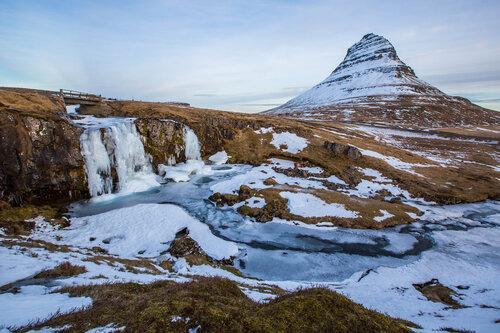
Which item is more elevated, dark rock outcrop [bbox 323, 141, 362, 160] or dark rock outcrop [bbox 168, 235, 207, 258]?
dark rock outcrop [bbox 323, 141, 362, 160]

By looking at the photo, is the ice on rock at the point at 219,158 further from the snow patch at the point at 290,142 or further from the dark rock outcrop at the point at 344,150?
the dark rock outcrop at the point at 344,150

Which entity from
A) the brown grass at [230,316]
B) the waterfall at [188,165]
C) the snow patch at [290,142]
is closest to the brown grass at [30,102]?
the waterfall at [188,165]

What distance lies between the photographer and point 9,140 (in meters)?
20.7

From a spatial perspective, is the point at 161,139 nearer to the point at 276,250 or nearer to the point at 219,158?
the point at 219,158

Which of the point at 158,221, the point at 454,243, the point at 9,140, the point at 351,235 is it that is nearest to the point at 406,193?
the point at 454,243

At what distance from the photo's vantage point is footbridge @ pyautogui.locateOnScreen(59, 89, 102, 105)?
35.9 meters

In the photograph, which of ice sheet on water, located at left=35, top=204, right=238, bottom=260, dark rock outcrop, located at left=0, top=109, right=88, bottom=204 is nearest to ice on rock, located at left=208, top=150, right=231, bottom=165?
ice sheet on water, located at left=35, top=204, right=238, bottom=260

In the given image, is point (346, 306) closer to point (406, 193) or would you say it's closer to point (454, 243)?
point (454, 243)

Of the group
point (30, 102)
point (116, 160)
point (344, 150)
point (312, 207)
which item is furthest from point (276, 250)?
point (30, 102)

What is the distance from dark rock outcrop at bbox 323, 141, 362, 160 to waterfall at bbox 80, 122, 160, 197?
1234 inches

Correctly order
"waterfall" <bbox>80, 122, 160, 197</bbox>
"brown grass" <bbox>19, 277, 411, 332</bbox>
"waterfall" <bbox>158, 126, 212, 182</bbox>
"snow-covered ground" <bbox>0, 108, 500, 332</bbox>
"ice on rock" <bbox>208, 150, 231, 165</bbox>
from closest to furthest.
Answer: "brown grass" <bbox>19, 277, 411, 332</bbox> < "snow-covered ground" <bbox>0, 108, 500, 332</bbox> < "waterfall" <bbox>80, 122, 160, 197</bbox> < "waterfall" <bbox>158, 126, 212, 182</bbox> < "ice on rock" <bbox>208, 150, 231, 165</bbox>

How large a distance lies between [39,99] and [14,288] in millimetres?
33736

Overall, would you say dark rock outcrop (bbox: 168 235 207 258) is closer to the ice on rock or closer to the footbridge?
the ice on rock

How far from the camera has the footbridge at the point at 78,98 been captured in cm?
3594
